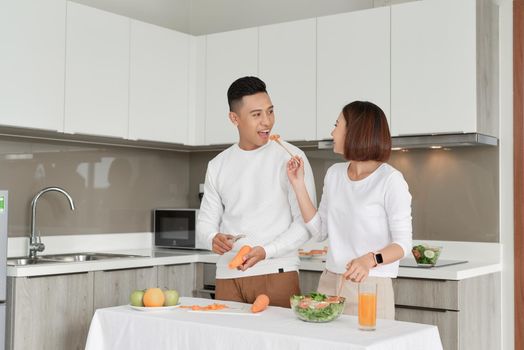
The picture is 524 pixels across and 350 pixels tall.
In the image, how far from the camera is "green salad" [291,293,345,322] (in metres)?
2.38

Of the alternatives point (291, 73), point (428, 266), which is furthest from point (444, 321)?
point (291, 73)

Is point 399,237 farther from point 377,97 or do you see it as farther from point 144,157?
point 144,157

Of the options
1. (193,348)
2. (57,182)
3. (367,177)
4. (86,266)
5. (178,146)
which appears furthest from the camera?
(178,146)

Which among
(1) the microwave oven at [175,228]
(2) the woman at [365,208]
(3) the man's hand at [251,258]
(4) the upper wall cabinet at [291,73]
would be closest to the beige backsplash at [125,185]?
(1) the microwave oven at [175,228]

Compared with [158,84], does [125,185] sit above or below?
below

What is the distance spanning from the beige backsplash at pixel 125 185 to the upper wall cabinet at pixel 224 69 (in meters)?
0.55

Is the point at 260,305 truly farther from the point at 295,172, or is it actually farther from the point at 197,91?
the point at 197,91

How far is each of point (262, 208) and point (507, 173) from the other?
5.96 feet

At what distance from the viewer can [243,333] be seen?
7.62 feet

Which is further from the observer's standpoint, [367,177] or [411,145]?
[411,145]

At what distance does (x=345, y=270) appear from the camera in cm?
260

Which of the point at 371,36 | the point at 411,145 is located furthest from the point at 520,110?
the point at 371,36

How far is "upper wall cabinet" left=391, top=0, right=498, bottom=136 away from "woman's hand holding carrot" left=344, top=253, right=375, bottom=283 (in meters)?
1.67

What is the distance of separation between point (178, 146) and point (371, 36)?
59.6 inches
